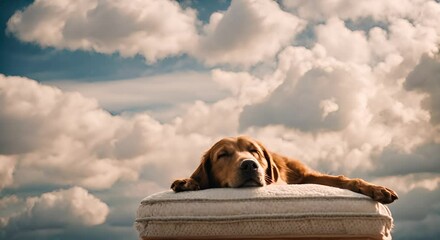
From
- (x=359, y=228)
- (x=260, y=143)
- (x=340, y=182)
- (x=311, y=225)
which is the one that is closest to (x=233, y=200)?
(x=311, y=225)

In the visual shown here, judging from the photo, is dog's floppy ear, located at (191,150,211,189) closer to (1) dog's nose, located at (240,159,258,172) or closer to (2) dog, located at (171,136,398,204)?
(2) dog, located at (171,136,398,204)

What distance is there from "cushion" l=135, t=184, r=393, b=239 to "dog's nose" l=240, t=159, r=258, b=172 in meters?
0.71

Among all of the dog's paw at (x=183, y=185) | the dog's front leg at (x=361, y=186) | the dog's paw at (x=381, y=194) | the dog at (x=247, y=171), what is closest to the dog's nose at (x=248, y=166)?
the dog at (x=247, y=171)

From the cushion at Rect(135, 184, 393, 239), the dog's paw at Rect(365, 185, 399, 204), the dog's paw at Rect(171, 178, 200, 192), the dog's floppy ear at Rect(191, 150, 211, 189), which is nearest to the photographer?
the cushion at Rect(135, 184, 393, 239)

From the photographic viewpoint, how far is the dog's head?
4.48 m

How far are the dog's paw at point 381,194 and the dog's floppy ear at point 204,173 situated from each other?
5.17ft

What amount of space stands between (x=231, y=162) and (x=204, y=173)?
1.13ft

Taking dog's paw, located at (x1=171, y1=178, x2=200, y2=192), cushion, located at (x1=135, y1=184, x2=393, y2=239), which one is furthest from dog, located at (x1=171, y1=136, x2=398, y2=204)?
cushion, located at (x1=135, y1=184, x2=393, y2=239)

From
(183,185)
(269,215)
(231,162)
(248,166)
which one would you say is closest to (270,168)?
(231,162)

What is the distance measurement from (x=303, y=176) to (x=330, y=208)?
1.85m

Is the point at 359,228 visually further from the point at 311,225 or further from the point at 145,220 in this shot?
the point at 145,220

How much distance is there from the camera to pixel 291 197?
11.3 ft

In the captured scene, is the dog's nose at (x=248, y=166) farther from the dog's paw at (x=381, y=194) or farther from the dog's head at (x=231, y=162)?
the dog's paw at (x=381, y=194)

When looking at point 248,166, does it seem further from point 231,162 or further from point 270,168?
point 270,168
